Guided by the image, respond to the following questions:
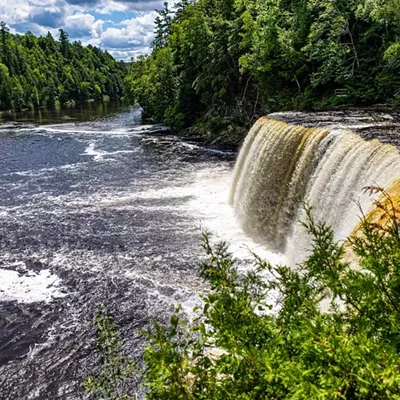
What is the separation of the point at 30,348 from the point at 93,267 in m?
3.24

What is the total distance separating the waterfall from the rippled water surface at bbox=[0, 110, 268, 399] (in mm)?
1206

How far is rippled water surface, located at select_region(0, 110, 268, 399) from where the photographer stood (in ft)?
25.4

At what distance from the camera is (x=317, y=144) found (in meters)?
11.1

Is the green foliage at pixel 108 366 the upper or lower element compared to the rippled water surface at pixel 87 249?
upper

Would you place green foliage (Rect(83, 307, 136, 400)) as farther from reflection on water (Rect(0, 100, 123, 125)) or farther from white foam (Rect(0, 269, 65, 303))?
reflection on water (Rect(0, 100, 123, 125))

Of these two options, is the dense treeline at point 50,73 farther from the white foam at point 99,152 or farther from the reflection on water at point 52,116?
the white foam at point 99,152

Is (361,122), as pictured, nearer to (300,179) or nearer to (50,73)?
(300,179)

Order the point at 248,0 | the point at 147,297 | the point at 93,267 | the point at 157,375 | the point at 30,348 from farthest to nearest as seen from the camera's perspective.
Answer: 1. the point at 248,0
2. the point at 93,267
3. the point at 147,297
4. the point at 30,348
5. the point at 157,375

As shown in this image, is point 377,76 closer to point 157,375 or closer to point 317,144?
point 317,144

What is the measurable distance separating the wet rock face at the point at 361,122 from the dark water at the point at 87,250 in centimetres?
436

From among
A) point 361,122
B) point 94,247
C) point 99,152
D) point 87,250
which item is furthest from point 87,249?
point 99,152

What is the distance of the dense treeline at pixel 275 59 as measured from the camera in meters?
19.3

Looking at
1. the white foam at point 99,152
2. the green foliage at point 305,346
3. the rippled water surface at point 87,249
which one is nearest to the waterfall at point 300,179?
the rippled water surface at point 87,249

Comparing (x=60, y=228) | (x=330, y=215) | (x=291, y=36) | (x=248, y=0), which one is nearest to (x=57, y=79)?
(x=248, y=0)
